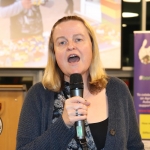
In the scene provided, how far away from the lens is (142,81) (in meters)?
2.95

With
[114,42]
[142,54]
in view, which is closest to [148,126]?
[142,54]

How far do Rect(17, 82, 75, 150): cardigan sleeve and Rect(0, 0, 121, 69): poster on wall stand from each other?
4.87ft

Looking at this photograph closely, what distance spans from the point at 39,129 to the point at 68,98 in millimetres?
215

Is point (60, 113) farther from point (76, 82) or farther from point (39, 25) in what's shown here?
point (39, 25)

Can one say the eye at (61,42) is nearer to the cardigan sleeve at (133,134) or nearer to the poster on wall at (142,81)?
the cardigan sleeve at (133,134)

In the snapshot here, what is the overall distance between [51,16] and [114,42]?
2.31ft

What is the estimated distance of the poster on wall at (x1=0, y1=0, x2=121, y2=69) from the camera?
3.07 metres

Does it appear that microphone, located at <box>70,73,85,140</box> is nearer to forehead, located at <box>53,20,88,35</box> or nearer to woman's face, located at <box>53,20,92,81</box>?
woman's face, located at <box>53,20,92,81</box>

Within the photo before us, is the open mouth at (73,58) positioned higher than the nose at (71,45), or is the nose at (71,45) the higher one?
the nose at (71,45)

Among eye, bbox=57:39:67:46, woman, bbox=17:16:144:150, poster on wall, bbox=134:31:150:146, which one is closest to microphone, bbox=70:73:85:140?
woman, bbox=17:16:144:150

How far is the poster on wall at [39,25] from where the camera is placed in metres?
3.07

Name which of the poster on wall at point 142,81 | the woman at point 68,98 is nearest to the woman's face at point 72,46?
the woman at point 68,98

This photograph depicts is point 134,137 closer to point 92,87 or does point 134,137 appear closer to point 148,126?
point 92,87

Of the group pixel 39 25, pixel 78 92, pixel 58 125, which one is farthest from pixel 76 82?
pixel 39 25
